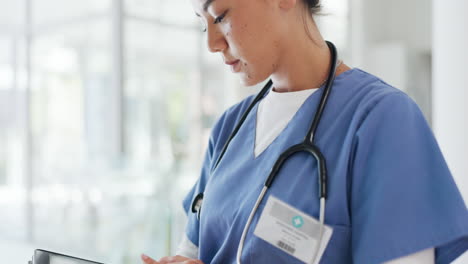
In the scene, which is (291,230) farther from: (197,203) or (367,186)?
(197,203)

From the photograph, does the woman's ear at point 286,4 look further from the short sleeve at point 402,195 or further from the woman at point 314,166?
the short sleeve at point 402,195

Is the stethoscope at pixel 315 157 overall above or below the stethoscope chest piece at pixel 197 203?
above

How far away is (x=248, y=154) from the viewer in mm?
1050

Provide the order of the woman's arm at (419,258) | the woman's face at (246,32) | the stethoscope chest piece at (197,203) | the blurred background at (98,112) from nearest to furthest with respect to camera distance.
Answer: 1. the woman's arm at (419,258)
2. the woman's face at (246,32)
3. the stethoscope chest piece at (197,203)
4. the blurred background at (98,112)

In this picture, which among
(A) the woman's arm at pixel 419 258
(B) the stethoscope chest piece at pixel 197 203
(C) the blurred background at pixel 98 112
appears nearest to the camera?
(A) the woman's arm at pixel 419 258

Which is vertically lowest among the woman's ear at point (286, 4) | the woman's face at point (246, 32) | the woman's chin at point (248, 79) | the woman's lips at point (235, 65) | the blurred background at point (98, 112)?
the blurred background at point (98, 112)

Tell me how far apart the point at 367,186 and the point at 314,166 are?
0.35 ft

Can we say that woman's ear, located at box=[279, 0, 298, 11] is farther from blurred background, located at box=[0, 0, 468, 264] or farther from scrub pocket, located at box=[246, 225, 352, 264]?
blurred background, located at box=[0, 0, 468, 264]

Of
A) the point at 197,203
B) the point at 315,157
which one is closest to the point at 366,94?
the point at 315,157

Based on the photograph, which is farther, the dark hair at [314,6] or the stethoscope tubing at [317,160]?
the dark hair at [314,6]

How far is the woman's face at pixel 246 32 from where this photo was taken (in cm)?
93

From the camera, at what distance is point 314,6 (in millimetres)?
1012

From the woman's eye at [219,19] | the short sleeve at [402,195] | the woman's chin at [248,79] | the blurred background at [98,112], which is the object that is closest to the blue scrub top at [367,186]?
the short sleeve at [402,195]

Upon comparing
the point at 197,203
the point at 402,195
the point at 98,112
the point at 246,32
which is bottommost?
the point at 98,112
